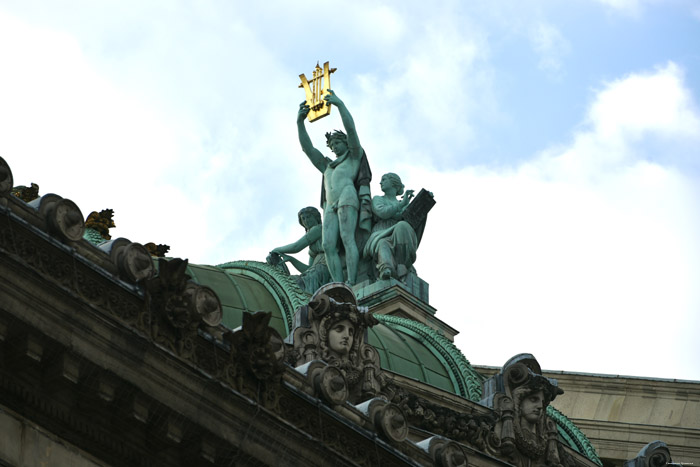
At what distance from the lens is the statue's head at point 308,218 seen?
49.9 meters

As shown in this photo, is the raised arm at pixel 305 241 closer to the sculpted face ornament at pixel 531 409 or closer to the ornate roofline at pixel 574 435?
the ornate roofline at pixel 574 435

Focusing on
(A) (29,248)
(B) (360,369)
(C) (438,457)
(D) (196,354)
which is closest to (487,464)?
(B) (360,369)

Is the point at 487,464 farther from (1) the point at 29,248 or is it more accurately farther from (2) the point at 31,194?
(1) the point at 29,248

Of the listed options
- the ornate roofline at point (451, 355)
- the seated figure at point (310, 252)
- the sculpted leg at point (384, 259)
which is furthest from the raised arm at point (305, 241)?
the ornate roofline at point (451, 355)

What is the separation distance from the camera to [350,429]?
25828 millimetres

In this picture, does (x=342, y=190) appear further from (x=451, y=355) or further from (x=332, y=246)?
(x=451, y=355)

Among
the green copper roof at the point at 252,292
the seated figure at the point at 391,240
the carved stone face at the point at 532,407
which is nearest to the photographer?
the carved stone face at the point at 532,407

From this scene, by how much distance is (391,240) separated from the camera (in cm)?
4841

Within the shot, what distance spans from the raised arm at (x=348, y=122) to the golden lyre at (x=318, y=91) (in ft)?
0.71

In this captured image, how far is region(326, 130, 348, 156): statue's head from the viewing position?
1935 inches

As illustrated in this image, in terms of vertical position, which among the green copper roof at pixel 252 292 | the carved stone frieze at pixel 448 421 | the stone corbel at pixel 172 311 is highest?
the green copper roof at pixel 252 292

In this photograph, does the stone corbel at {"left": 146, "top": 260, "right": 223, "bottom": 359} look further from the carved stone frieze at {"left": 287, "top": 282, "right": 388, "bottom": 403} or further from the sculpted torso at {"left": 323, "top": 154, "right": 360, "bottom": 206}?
the sculpted torso at {"left": 323, "top": 154, "right": 360, "bottom": 206}

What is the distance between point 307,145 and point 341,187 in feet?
4.52

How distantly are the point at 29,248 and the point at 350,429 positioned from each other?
5.65 m
